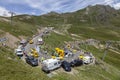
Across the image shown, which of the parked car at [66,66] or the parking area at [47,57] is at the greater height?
the parking area at [47,57]

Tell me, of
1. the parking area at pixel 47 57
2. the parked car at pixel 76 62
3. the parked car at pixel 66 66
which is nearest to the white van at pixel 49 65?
the parking area at pixel 47 57

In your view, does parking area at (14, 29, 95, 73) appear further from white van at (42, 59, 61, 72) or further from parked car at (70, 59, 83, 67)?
parked car at (70, 59, 83, 67)

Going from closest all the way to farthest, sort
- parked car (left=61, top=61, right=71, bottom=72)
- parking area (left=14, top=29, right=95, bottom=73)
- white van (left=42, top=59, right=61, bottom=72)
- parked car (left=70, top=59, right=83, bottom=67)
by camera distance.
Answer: white van (left=42, top=59, right=61, bottom=72)
parking area (left=14, top=29, right=95, bottom=73)
parked car (left=61, top=61, right=71, bottom=72)
parked car (left=70, top=59, right=83, bottom=67)

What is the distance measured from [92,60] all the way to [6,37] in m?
37.9

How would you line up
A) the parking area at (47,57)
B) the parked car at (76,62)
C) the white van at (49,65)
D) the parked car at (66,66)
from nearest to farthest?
1. the white van at (49,65)
2. the parking area at (47,57)
3. the parked car at (66,66)
4. the parked car at (76,62)

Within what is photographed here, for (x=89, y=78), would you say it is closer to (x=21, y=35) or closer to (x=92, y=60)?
(x=92, y=60)

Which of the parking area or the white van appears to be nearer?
the white van

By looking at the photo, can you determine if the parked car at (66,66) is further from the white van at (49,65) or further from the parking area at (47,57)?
Result: the white van at (49,65)

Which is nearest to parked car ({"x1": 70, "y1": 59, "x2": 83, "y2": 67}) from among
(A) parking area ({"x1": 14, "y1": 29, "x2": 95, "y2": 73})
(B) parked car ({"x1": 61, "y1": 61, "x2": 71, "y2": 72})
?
(A) parking area ({"x1": 14, "y1": 29, "x2": 95, "y2": 73})

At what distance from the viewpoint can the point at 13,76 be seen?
45.0 meters

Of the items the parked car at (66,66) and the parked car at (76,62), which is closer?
the parked car at (66,66)

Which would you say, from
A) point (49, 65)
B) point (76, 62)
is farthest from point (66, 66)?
point (76, 62)

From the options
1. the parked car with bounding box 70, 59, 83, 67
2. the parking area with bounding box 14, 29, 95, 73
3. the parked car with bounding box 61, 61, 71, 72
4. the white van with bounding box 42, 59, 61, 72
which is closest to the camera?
the white van with bounding box 42, 59, 61, 72

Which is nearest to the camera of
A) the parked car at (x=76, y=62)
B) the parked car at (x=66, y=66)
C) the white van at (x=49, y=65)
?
the white van at (x=49, y=65)
